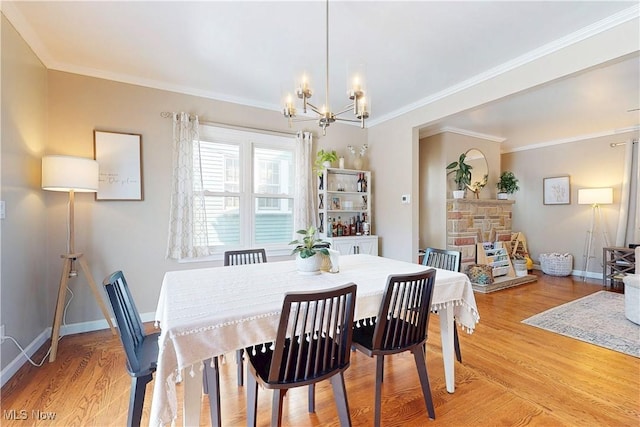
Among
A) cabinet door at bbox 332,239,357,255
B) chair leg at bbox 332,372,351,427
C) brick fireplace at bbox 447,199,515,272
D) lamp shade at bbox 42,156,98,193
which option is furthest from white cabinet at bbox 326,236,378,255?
lamp shade at bbox 42,156,98,193

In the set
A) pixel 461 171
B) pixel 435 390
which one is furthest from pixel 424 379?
pixel 461 171

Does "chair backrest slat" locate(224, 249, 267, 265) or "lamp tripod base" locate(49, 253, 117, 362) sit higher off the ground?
"chair backrest slat" locate(224, 249, 267, 265)

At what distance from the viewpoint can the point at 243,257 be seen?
8.52ft

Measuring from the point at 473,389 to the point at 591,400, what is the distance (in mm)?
709

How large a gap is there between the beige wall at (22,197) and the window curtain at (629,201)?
25.0 feet

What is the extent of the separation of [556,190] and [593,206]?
24.5 inches

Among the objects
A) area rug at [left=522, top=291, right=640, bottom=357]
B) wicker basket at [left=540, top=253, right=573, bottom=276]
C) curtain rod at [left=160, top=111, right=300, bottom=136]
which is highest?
curtain rod at [left=160, top=111, right=300, bottom=136]

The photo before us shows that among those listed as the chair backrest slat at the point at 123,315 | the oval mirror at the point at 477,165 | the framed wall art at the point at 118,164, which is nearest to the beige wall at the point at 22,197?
the framed wall art at the point at 118,164

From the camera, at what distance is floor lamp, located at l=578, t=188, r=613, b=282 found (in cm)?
484

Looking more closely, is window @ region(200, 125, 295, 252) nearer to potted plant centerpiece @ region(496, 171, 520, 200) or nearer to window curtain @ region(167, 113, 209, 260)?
window curtain @ region(167, 113, 209, 260)

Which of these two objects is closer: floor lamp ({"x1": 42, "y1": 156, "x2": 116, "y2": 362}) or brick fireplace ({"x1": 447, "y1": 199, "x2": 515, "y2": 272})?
floor lamp ({"x1": 42, "y1": 156, "x2": 116, "y2": 362})

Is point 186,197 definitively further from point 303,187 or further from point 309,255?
point 309,255

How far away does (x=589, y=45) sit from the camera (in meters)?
2.22

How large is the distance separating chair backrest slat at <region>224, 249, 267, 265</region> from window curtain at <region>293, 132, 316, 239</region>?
126 cm
